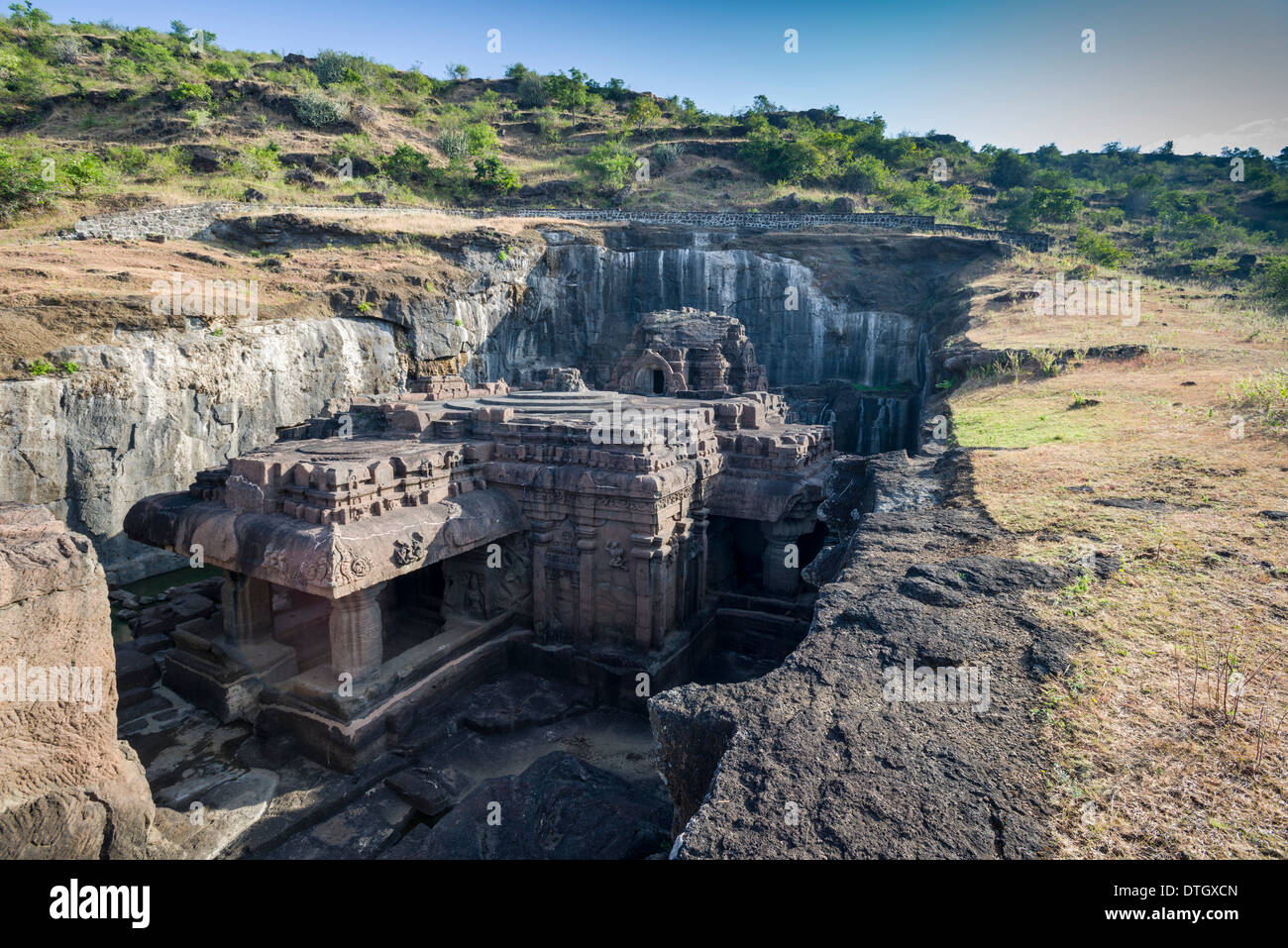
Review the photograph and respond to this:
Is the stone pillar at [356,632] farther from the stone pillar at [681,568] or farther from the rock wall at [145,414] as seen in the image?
the rock wall at [145,414]

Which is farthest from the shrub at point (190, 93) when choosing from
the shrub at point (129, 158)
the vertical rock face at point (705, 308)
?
the vertical rock face at point (705, 308)

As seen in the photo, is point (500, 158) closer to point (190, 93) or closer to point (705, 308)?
point (190, 93)

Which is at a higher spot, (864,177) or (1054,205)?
(864,177)

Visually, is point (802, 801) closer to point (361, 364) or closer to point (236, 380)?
point (236, 380)

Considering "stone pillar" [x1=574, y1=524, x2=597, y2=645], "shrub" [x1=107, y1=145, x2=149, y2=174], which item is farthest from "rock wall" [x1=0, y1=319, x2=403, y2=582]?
"shrub" [x1=107, y1=145, x2=149, y2=174]

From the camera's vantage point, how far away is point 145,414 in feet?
54.3

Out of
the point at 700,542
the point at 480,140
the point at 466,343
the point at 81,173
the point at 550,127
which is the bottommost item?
the point at 700,542

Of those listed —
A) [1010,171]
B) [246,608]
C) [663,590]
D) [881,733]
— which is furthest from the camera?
[1010,171]

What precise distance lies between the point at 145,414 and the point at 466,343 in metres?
12.3

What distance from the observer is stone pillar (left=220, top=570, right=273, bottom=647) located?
A: 939cm

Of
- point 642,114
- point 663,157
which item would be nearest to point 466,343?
point 663,157

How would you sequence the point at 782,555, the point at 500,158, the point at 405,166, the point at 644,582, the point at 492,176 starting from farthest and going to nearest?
the point at 500,158, the point at 492,176, the point at 405,166, the point at 782,555, the point at 644,582

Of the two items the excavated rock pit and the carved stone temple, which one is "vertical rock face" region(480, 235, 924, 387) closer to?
the excavated rock pit

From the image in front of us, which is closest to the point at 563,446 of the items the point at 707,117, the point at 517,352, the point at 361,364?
the point at 361,364
